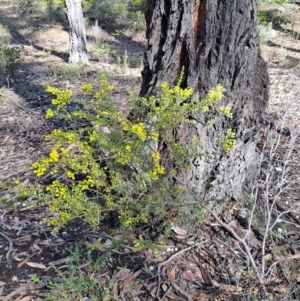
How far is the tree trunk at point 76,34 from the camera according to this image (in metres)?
6.94

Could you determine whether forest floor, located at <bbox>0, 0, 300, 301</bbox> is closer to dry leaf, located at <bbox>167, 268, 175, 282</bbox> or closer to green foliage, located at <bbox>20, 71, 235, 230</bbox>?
dry leaf, located at <bbox>167, 268, 175, 282</bbox>

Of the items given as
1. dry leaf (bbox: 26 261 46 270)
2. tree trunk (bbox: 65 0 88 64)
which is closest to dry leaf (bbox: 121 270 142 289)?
dry leaf (bbox: 26 261 46 270)

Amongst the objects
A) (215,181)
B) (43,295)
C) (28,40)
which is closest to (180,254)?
(215,181)

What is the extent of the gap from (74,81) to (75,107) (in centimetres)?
106

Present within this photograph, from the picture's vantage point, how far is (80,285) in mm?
2014

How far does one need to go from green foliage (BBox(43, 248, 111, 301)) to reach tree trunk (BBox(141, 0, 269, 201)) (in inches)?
28.7

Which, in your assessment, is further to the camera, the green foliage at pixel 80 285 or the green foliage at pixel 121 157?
the green foliage at pixel 80 285

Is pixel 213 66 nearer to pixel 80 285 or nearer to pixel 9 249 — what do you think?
pixel 80 285

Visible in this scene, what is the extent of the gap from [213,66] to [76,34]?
5484 mm

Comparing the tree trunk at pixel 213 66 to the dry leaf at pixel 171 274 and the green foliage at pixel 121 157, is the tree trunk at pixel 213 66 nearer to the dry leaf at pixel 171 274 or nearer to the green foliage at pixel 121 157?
the green foliage at pixel 121 157

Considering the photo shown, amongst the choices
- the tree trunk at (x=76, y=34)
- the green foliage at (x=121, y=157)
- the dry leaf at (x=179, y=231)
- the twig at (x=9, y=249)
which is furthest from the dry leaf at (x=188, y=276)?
the tree trunk at (x=76, y=34)

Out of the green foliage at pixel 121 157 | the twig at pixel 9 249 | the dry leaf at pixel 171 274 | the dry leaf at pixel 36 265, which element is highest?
the green foliage at pixel 121 157

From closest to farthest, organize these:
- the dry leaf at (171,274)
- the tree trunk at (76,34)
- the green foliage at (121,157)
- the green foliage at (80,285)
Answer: the green foliage at (121,157) < the green foliage at (80,285) < the dry leaf at (171,274) < the tree trunk at (76,34)

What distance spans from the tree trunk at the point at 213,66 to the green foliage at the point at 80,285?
2.39ft
